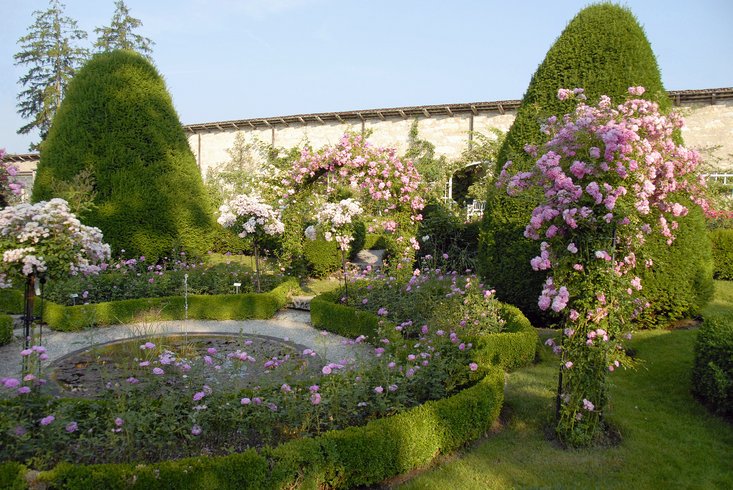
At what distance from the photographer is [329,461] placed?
320 cm

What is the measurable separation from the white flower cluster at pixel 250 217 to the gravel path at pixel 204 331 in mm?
1405

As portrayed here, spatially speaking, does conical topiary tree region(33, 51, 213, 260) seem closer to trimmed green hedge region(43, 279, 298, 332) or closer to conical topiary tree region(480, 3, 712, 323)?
trimmed green hedge region(43, 279, 298, 332)

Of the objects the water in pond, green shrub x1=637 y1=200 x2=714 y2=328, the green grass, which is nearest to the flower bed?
the green grass

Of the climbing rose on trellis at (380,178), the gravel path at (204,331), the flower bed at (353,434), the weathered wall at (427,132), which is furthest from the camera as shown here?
the weathered wall at (427,132)

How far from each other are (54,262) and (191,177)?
6994 millimetres

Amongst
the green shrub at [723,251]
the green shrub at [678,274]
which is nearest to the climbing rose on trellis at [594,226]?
the green shrub at [678,274]

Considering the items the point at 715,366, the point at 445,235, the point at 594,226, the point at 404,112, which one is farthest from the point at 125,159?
the point at 404,112

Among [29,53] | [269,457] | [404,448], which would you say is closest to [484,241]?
[404,448]

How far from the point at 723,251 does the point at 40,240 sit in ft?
34.3

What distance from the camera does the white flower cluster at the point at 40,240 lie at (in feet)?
15.0

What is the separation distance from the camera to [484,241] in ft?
23.9

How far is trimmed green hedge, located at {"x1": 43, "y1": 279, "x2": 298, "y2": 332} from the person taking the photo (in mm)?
7277

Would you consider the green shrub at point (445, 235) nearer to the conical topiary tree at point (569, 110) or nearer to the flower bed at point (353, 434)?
the conical topiary tree at point (569, 110)

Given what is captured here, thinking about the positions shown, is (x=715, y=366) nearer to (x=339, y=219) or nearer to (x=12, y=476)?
(x=12, y=476)
